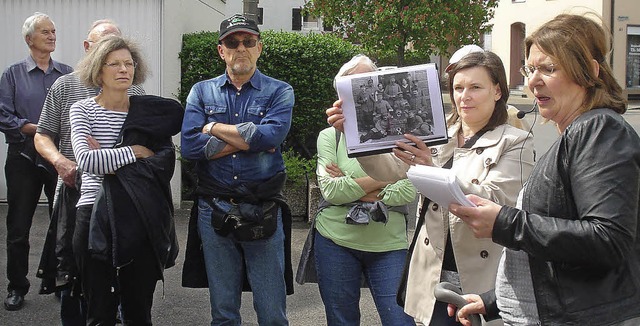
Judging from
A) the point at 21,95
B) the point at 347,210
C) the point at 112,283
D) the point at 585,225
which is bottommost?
the point at 112,283

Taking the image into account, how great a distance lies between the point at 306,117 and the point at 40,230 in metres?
3.28

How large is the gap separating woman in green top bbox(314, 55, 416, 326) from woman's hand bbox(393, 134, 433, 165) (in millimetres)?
940

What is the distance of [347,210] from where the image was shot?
14.5 ft

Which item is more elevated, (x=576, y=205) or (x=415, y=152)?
(x=415, y=152)

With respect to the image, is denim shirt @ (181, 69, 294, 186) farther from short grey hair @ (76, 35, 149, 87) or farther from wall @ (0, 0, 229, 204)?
wall @ (0, 0, 229, 204)

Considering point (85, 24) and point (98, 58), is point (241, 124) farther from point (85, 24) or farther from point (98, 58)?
→ point (85, 24)

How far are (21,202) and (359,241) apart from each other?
3132mm

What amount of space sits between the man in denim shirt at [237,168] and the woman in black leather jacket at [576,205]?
6.89 feet

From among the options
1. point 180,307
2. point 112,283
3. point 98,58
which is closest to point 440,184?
point 112,283

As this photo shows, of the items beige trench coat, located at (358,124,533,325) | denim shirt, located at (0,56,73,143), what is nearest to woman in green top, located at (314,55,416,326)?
beige trench coat, located at (358,124,533,325)

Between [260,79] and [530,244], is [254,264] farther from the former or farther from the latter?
[530,244]

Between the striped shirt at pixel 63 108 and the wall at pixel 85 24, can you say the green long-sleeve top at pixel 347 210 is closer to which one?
the striped shirt at pixel 63 108

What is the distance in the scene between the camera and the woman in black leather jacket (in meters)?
2.23

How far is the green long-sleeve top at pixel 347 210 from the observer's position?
434 cm
